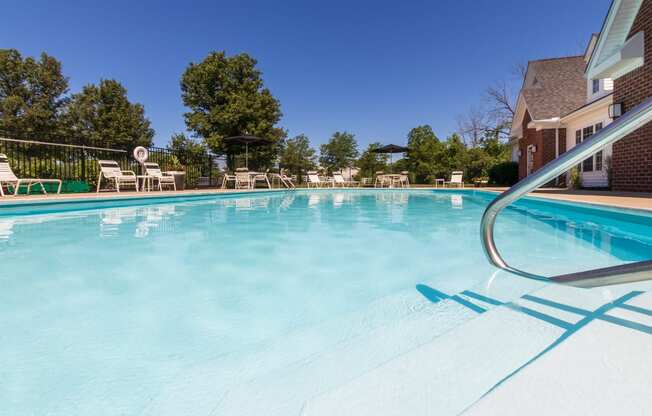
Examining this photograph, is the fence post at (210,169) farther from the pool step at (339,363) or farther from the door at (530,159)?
the pool step at (339,363)

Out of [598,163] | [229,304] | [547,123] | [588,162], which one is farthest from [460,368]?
[547,123]

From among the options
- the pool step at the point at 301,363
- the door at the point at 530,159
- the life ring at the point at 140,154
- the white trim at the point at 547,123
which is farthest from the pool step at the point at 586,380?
the door at the point at 530,159

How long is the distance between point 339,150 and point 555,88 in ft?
124

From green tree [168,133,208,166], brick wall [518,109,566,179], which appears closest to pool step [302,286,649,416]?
brick wall [518,109,566,179]

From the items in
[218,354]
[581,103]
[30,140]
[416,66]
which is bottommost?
[218,354]

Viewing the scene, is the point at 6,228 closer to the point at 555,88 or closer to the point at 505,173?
the point at 505,173

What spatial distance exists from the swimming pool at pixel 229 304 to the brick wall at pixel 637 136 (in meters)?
4.01

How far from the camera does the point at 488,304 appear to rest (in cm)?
195

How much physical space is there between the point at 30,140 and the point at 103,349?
1088 centimetres

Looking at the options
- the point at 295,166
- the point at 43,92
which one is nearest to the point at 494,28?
the point at 295,166

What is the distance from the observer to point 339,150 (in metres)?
52.0

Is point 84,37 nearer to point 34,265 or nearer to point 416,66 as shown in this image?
point 416,66

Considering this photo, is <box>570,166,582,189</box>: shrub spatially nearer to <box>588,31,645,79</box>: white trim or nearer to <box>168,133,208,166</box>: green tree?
<box>588,31,645,79</box>: white trim

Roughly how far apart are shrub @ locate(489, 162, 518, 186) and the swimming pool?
13389 millimetres
